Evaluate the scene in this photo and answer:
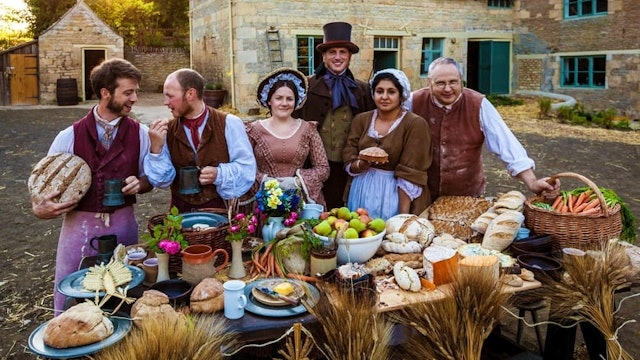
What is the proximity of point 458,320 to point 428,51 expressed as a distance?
666 inches

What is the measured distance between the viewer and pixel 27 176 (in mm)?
9820

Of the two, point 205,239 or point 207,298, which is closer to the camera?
point 207,298

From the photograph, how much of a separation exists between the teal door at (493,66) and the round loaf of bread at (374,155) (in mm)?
17030

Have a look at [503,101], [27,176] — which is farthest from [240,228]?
[503,101]

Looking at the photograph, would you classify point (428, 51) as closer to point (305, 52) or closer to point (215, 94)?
point (305, 52)

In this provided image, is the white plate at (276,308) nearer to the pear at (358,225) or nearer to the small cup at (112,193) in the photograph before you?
the pear at (358,225)

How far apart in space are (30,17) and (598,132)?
2831 centimetres

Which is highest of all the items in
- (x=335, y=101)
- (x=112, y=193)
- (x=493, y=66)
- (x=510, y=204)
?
(x=493, y=66)

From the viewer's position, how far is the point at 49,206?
2908 mm

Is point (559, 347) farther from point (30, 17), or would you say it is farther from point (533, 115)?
point (30, 17)

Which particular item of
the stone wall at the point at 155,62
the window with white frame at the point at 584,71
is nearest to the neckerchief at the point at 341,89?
the window with white frame at the point at 584,71

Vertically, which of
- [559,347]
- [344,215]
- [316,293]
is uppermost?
[344,215]

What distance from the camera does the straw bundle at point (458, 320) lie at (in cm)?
195

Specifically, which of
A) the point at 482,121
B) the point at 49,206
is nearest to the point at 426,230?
the point at 482,121
